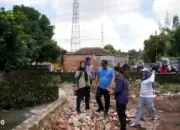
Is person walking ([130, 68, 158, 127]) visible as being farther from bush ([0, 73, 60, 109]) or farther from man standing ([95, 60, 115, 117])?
bush ([0, 73, 60, 109])

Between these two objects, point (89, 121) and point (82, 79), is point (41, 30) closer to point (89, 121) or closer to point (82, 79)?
point (82, 79)

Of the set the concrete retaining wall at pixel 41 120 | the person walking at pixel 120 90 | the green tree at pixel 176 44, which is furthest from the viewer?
the green tree at pixel 176 44

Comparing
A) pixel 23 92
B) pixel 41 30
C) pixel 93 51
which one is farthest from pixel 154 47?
pixel 23 92

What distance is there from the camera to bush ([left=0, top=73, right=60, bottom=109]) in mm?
14586

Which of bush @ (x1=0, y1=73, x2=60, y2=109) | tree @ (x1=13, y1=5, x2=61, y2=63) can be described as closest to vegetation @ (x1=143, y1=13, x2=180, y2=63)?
tree @ (x1=13, y1=5, x2=61, y2=63)

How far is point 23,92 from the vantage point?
15.1m

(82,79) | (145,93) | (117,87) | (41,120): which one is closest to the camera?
(41,120)

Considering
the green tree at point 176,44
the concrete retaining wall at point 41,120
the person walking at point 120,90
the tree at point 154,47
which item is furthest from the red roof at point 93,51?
the person walking at point 120,90

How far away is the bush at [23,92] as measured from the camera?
14586 millimetres

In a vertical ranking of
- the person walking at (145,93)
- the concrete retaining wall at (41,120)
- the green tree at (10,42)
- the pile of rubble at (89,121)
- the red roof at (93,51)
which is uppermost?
the red roof at (93,51)

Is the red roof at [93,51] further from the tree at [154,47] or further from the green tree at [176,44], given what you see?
the green tree at [176,44]

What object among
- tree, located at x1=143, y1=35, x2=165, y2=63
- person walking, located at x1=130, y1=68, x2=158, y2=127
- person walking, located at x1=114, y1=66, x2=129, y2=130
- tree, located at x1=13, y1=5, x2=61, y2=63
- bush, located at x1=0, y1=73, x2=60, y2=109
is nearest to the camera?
person walking, located at x1=114, y1=66, x2=129, y2=130

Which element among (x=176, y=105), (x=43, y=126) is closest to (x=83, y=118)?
(x=43, y=126)

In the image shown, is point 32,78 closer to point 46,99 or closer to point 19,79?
point 19,79
